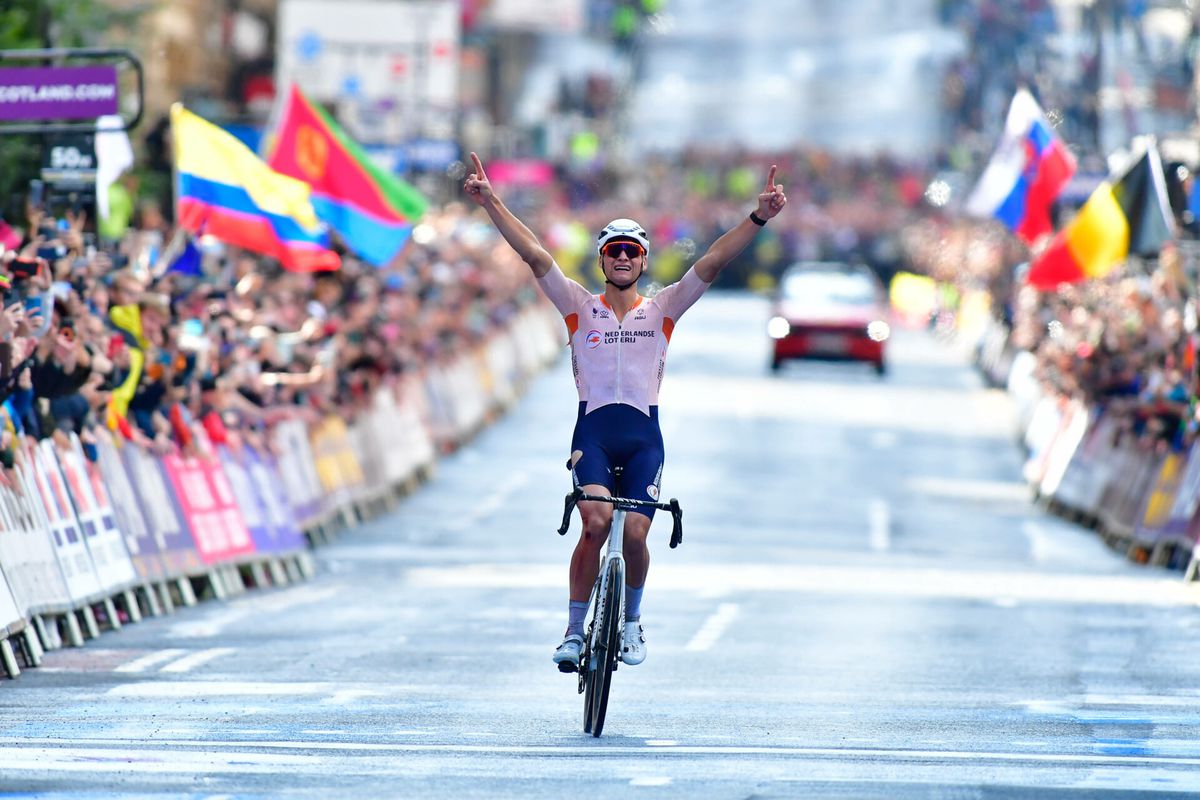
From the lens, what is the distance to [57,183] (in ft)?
65.6

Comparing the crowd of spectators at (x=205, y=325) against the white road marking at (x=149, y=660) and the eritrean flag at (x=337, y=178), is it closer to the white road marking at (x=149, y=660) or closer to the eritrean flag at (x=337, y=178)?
the eritrean flag at (x=337, y=178)

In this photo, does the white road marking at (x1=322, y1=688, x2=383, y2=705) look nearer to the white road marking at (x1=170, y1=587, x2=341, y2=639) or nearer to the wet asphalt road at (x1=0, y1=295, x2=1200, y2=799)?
the wet asphalt road at (x1=0, y1=295, x2=1200, y2=799)

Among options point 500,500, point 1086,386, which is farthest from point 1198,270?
point 500,500

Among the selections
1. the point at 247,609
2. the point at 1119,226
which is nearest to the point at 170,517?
the point at 247,609

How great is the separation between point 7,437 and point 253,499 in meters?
5.72

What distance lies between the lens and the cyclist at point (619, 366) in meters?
12.0

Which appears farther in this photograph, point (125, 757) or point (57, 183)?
point (57, 183)

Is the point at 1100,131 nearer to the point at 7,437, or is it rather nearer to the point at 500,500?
the point at 500,500

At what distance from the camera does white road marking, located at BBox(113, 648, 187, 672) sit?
1458 cm

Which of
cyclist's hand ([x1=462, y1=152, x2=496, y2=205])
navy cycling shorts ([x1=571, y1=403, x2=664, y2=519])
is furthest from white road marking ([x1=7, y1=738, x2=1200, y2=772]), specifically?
cyclist's hand ([x1=462, y1=152, x2=496, y2=205])

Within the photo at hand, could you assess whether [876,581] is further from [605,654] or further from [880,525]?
[605,654]

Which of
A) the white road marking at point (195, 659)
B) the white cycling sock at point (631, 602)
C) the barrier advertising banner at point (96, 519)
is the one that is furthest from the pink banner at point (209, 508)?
the white cycling sock at point (631, 602)

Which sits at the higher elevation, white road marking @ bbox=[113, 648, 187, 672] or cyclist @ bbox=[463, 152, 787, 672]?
cyclist @ bbox=[463, 152, 787, 672]

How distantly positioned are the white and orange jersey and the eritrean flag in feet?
43.9
